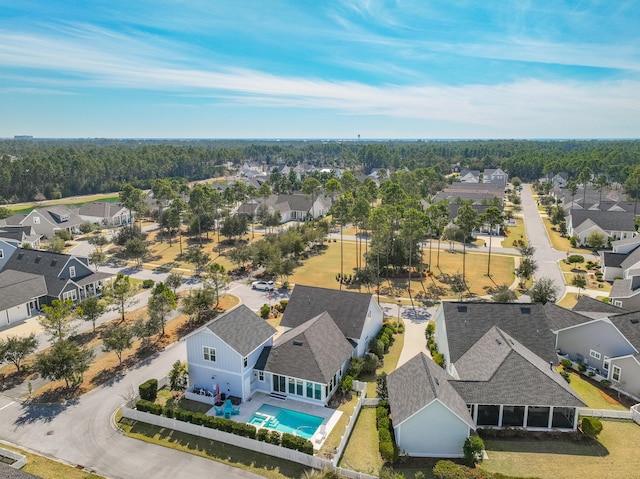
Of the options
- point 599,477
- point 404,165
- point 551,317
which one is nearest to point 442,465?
point 599,477

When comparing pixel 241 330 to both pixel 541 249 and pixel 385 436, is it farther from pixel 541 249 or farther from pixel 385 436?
pixel 541 249

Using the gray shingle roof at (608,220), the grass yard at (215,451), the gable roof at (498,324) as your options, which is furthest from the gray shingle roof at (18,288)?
the gray shingle roof at (608,220)

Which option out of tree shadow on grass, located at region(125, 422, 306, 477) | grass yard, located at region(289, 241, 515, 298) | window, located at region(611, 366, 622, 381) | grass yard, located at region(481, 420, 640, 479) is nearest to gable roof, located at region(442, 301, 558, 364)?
window, located at region(611, 366, 622, 381)

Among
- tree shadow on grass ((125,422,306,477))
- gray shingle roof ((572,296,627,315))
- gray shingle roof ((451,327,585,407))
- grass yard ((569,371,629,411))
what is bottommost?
grass yard ((569,371,629,411))

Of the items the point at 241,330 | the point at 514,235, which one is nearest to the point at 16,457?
the point at 241,330

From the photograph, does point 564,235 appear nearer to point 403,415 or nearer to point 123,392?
point 403,415

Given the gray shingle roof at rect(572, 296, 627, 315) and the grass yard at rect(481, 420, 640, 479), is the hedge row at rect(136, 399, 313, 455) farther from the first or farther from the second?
the gray shingle roof at rect(572, 296, 627, 315)
